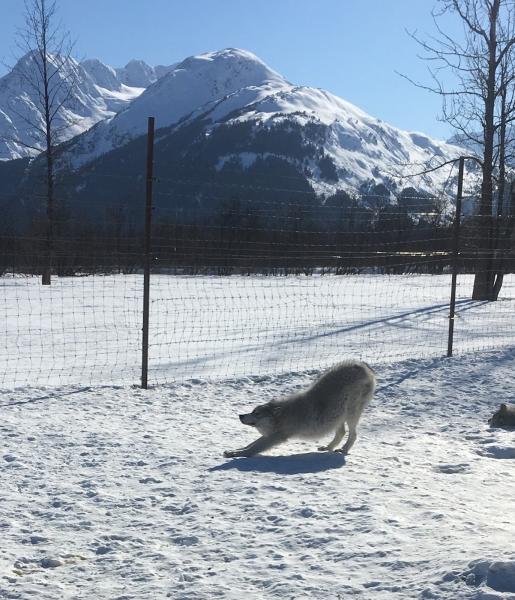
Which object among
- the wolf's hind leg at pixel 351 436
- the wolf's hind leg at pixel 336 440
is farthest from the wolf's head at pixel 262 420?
the wolf's hind leg at pixel 351 436

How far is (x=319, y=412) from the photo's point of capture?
6375 millimetres

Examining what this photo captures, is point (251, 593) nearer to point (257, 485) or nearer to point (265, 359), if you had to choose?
point (257, 485)

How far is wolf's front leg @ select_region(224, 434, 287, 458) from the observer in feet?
20.3

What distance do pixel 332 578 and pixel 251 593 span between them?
49 centimetres

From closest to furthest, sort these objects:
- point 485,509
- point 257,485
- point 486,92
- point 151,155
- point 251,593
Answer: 1. point 251,593
2. point 485,509
3. point 257,485
4. point 151,155
5. point 486,92

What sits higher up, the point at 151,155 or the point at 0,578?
the point at 151,155

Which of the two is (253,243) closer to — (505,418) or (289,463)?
(505,418)

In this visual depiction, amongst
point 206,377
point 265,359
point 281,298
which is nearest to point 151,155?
point 206,377

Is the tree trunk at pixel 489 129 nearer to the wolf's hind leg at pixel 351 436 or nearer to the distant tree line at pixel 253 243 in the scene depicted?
the distant tree line at pixel 253 243

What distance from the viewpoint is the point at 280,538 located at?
Result: 4.32m

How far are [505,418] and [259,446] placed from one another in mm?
3104

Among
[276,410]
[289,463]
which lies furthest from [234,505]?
[276,410]

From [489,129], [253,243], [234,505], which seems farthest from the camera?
[253,243]

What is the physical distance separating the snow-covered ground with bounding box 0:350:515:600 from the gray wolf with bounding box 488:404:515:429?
21 centimetres
